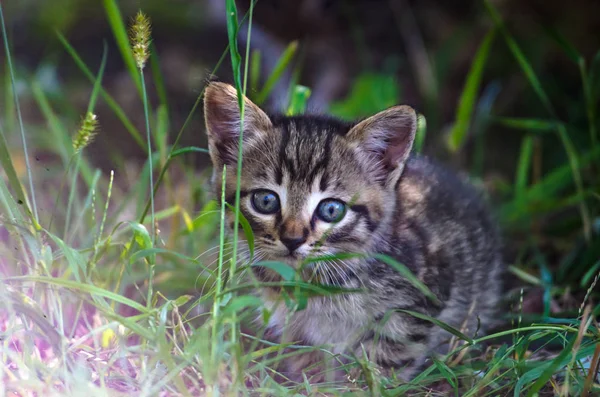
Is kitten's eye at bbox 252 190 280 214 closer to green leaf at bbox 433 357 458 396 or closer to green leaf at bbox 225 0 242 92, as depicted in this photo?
green leaf at bbox 225 0 242 92

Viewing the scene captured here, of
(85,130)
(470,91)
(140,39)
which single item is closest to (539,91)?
(470,91)

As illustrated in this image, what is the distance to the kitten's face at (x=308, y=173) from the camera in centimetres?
246

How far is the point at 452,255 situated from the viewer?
2.92 meters

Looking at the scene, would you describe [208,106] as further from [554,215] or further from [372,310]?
[554,215]

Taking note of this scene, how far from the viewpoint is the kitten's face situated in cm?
246

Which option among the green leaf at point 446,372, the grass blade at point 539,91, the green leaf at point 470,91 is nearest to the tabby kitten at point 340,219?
the green leaf at point 446,372

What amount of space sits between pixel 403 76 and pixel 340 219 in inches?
134

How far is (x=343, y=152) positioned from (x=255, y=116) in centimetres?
37

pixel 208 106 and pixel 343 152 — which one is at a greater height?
pixel 208 106

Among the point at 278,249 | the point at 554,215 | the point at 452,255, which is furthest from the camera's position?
the point at 554,215

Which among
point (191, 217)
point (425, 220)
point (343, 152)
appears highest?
point (343, 152)

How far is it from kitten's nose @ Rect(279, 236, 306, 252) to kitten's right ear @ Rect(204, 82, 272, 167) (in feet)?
1.67

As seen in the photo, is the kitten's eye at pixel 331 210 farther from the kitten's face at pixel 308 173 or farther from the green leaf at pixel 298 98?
the green leaf at pixel 298 98

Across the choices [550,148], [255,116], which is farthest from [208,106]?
[550,148]
